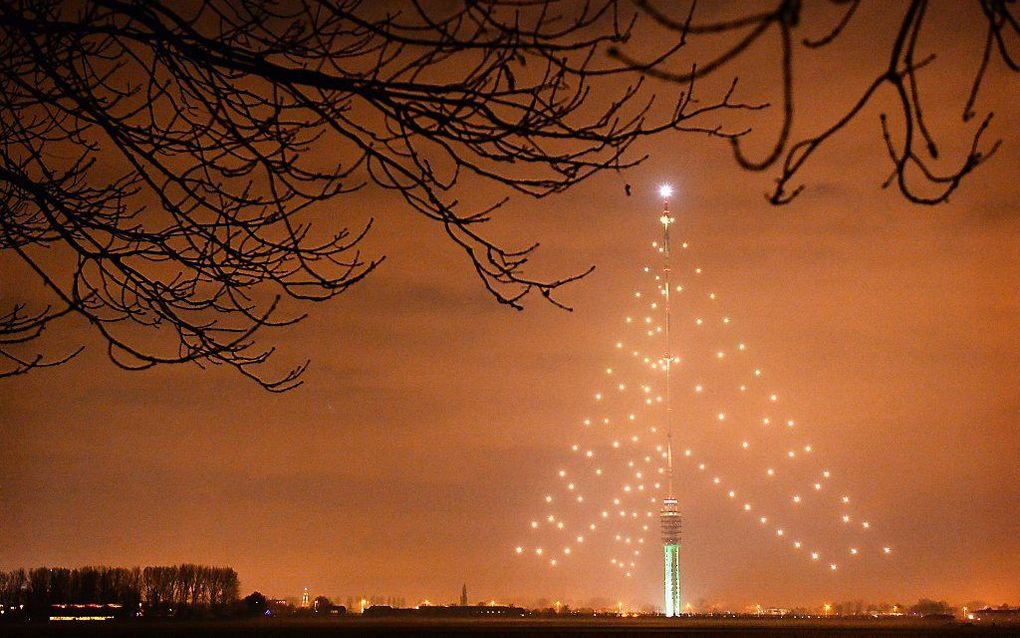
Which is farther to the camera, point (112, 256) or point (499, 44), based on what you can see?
point (112, 256)

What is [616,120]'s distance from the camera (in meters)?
5.02

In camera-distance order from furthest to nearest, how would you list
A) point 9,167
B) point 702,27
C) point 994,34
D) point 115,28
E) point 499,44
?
point 9,167, point 115,28, point 499,44, point 994,34, point 702,27

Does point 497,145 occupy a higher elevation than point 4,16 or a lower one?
lower

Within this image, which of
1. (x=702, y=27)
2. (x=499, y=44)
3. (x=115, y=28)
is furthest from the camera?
(x=115, y=28)

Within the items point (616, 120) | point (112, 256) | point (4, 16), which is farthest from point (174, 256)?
point (616, 120)

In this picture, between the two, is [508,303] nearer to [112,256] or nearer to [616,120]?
[616,120]

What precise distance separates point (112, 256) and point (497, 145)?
206cm

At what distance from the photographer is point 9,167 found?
20.0 ft

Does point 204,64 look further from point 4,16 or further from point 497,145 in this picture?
point 497,145

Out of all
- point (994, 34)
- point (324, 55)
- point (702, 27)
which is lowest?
point (702, 27)

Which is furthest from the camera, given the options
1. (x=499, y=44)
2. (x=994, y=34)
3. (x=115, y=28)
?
(x=115, y=28)

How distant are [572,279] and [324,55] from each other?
1593 millimetres

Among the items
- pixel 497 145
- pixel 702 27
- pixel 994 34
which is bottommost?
pixel 702 27

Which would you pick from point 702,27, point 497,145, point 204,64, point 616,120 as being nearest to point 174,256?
point 204,64
